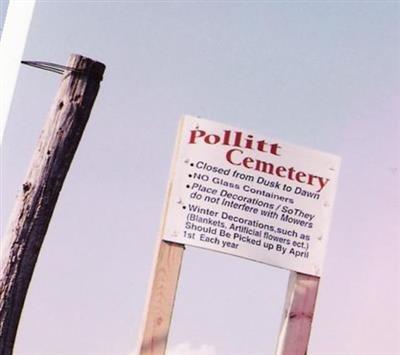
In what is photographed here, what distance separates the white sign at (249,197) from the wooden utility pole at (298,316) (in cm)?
7

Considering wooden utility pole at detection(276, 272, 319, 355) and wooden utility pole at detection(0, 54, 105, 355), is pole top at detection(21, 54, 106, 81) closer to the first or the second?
wooden utility pole at detection(0, 54, 105, 355)

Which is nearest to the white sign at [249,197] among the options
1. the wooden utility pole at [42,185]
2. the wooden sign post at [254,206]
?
the wooden sign post at [254,206]

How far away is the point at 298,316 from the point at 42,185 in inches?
62.7

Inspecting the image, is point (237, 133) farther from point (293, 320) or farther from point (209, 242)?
point (293, 320)

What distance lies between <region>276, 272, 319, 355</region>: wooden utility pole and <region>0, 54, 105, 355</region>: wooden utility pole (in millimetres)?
1425

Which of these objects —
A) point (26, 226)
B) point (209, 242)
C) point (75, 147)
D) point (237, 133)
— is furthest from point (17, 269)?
point (237, 133)

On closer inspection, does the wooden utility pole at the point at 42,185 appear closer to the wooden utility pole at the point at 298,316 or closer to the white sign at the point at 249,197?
the white sign at the point at 249,197

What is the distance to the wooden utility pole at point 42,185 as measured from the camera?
121 inches

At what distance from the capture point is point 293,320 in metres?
3.08

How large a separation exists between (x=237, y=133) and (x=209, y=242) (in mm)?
616

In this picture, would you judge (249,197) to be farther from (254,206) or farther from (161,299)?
(161,299)

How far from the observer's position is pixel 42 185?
10.5 feet

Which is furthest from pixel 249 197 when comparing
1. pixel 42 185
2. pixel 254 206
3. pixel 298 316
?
pixel 42 185

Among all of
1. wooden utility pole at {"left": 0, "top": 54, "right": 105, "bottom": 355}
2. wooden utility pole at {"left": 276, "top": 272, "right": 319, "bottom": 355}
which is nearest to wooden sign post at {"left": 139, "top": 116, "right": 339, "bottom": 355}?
wooden utility pole at {"left": 276, "top": 272, "right": 319, "bottom": 355}
